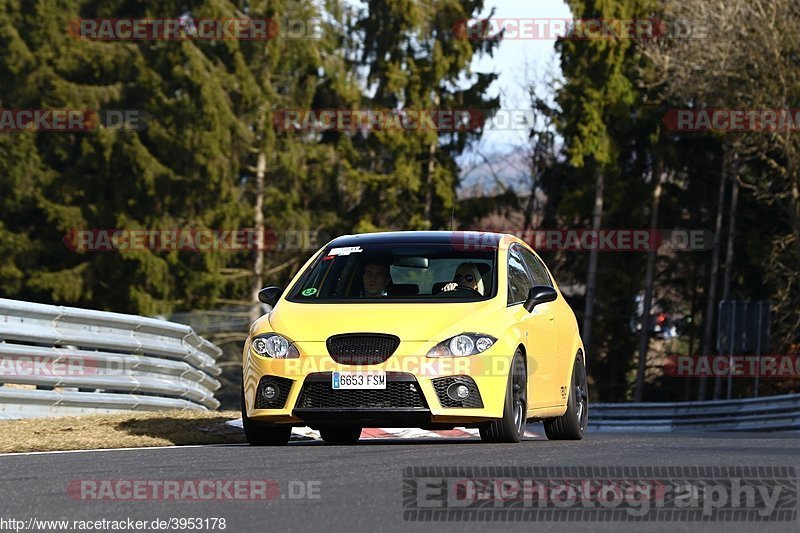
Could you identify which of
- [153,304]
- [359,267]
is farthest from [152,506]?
[153,304]

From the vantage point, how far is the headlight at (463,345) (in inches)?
431

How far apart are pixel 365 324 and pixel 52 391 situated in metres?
4.45

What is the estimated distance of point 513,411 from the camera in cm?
1126

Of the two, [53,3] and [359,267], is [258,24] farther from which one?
[359,267]

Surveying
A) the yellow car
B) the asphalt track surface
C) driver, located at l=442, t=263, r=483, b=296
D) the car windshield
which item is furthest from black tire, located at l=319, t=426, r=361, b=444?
driver, located at l=442, t=263, r=483, b=296

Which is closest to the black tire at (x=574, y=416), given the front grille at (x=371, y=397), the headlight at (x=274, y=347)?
the front grille at (x=371, y=397)

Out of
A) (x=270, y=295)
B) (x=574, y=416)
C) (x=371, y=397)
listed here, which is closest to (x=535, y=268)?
(x=574, y=416)

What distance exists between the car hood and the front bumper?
0.13m

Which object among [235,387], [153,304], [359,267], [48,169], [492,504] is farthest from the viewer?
[48,169]

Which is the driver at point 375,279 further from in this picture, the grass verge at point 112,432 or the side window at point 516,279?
the grass verge at point 112,432

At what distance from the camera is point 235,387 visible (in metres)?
44.4

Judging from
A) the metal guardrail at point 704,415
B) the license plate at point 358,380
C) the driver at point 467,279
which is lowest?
the metal guardrail at point 704,415

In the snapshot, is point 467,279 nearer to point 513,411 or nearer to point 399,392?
point 513,411

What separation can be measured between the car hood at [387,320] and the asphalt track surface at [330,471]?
798 mm
